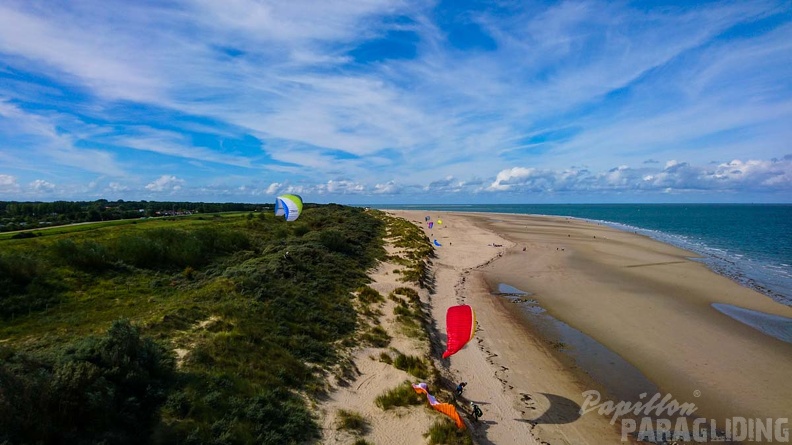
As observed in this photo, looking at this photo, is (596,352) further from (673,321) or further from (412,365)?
(412,365)

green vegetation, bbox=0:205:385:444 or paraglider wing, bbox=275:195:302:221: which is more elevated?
paraglider wing, bbox=275:195:302:221

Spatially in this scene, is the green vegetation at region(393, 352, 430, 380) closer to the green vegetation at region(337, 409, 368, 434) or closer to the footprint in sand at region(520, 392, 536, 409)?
the green vegetation at region(337, 409, 368, 434)

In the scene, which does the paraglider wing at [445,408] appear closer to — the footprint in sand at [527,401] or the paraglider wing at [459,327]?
the paraglider wing at [459,327]

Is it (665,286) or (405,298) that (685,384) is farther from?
(665,286)

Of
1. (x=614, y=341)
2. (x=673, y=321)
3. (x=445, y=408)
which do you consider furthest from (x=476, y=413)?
(x=673, y=321)

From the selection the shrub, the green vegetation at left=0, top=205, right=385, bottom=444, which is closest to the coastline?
the shrub

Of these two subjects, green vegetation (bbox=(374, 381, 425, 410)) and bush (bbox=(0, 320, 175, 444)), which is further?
green vegetation (bbox=(374, 381, 425, 410))
